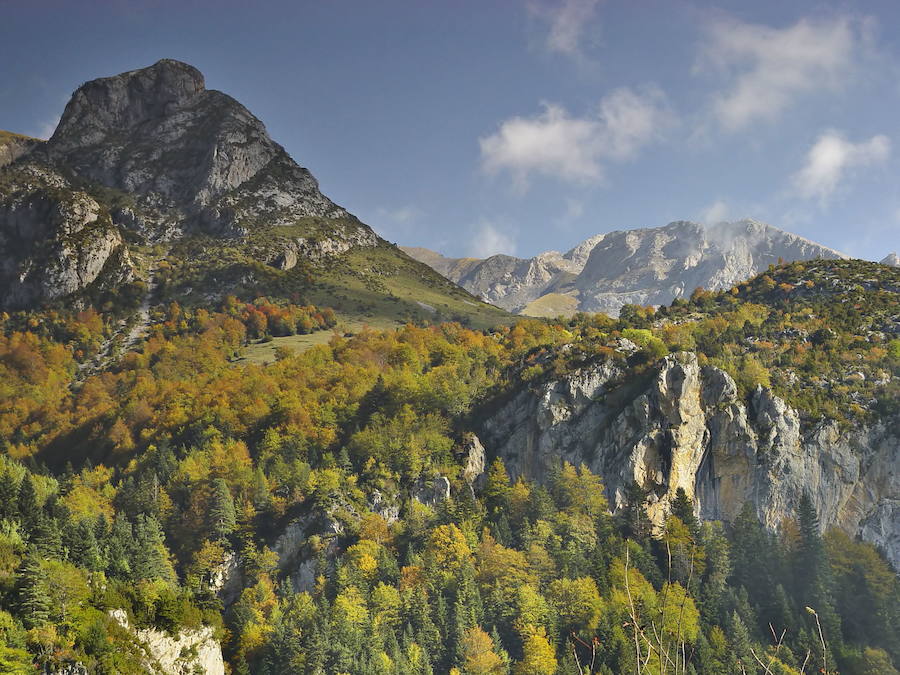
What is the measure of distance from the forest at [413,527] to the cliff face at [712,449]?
2599mm

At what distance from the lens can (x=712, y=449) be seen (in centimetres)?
8512

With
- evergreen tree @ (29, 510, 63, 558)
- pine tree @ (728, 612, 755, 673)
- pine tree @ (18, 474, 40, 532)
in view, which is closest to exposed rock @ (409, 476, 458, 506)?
pine tree @ (728, 612, 755, 673)

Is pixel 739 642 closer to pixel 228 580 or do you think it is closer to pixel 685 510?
pixel 685 510

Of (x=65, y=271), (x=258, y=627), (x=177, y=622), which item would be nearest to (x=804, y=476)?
(x=258, y=627)

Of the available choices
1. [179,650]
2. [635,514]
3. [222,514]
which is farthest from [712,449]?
[179,650]

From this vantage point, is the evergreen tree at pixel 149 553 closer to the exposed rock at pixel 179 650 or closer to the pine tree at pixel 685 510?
the exposed rock at pixel 179 650

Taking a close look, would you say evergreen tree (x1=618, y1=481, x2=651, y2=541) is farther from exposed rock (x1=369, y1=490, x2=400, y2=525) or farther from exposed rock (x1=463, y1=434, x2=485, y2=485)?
exposed rock (x1=369, y1=490, x2=400, y2=525)

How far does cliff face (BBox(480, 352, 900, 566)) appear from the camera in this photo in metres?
79.1

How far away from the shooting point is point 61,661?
44906mm

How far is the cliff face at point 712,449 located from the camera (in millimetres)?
79125

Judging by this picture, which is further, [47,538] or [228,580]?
[228,580]

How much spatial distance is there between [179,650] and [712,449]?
214ft

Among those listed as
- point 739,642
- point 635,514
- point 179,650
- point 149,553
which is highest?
point 635,514

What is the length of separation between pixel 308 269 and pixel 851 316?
139085 mm
